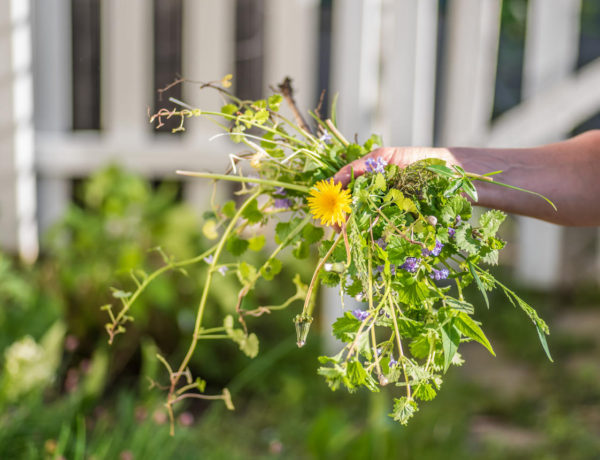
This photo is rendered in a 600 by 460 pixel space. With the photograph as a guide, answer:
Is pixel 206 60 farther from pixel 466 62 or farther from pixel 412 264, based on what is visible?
pixel 412 264

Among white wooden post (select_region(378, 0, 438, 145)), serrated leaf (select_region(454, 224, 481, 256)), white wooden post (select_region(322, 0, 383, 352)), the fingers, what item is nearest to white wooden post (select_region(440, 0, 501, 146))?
white wooden post (select_region(378, 0, 438, 145))

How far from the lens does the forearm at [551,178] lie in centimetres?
113

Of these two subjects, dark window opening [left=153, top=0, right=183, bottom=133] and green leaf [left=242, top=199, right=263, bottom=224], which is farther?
dark window opening [left=153, top=0, right=183, bottom=133]

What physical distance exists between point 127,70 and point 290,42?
2.82 feet

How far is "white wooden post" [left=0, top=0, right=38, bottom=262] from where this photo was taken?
3.25 metres

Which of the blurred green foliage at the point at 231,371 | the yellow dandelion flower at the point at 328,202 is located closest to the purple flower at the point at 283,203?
the yellow dandelion flower at the point at 328,202

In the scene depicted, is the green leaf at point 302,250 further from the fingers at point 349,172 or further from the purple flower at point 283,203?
the fingers at point 349,172

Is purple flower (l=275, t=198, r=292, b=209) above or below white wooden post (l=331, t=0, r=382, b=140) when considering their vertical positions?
below

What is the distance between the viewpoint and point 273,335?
3115 mm

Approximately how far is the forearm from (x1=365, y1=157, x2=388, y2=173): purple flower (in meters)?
0.25

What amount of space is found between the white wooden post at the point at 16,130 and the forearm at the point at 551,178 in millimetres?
2787

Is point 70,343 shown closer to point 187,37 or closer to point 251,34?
point 187,37

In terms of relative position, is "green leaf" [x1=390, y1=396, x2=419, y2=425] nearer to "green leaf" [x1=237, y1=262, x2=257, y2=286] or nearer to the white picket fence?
"green leaf" [x1=237, y1=262, x2=257, y2=286]

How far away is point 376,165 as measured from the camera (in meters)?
0.91
